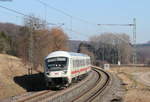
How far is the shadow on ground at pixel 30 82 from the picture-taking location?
3028 cm

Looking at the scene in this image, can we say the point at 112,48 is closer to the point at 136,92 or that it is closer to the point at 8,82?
the point at 136,92

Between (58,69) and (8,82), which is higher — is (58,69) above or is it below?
above

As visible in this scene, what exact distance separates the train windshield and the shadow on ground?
2.59 m

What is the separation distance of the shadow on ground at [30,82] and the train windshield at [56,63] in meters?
2.59

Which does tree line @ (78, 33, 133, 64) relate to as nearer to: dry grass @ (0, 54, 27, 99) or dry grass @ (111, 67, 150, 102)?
dry grass @ (111, 67, 150, 102)

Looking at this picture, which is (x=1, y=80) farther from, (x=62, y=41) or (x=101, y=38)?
(x=101, y=38)

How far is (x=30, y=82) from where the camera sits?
107ft

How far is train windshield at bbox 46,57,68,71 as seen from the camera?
2941 centimetres

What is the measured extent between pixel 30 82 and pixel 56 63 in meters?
4.35

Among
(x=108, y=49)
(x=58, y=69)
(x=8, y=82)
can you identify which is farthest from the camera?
(x=108, y=49)

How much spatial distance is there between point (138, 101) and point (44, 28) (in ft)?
114

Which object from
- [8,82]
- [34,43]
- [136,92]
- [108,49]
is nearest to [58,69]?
[8,82]

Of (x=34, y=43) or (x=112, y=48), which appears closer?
(x=34, y=43)

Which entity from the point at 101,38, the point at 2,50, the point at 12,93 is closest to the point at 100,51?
the point at 101,38
